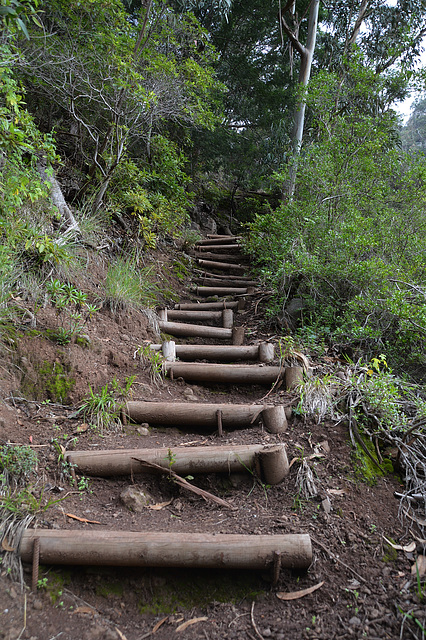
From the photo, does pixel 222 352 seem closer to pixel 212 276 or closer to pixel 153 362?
pixel 153 362

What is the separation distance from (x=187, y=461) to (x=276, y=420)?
2.33 feet

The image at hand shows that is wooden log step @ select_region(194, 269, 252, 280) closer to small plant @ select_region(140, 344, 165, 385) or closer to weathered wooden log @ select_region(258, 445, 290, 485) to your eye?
small plant @ select_region(140, 344, 165, 385)

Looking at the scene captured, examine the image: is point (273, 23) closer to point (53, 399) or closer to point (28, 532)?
point (53, 399)

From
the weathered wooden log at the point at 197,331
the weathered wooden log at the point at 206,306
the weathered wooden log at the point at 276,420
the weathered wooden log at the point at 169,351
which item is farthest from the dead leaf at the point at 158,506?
the weathered wooden log at the point at 206,306

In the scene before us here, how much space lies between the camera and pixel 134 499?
2.21 meters

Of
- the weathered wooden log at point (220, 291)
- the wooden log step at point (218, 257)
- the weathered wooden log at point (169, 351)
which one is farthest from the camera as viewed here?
the wooden log step at point (218, 257)

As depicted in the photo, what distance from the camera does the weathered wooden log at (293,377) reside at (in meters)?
3.19

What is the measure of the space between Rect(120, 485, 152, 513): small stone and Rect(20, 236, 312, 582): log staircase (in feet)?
0.42

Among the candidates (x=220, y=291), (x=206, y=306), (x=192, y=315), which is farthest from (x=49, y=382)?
(x=220, y=291)

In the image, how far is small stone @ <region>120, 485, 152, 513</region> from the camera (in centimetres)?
219

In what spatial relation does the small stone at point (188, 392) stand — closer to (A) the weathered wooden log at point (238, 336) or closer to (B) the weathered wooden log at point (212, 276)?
(A) the weathered wooden log at point (238, 336)

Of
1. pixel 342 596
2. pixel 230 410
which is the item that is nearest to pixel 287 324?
pixel 230 410

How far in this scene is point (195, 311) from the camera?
528 cm

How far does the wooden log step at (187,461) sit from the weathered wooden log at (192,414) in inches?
16.4
